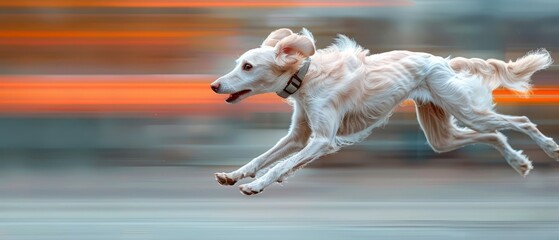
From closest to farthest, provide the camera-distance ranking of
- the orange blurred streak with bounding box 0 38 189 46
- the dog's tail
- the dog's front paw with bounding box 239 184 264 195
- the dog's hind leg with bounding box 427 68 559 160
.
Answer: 1. the dog's front paw with bounding box 239 184 264 195
2. the dog's hind leg with bounding box 427 68 559 160
3. the dog's tail
4. the orange blurred streak with bounding box 0 38 189 46

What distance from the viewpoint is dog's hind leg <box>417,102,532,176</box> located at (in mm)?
6645

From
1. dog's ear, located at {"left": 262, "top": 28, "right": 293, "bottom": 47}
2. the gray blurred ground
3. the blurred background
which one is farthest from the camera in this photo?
the blurred background

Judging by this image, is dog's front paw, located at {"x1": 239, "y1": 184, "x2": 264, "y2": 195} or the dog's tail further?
the dog's tail

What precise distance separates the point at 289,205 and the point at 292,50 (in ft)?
12.0

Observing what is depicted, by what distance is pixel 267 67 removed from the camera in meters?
5.88

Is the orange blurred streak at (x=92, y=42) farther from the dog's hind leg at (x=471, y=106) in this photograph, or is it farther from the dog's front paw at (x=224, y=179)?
the dog's front paw at (x=224, y=179)

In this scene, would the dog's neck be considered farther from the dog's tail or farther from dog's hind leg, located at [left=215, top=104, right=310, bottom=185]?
the dog's tail

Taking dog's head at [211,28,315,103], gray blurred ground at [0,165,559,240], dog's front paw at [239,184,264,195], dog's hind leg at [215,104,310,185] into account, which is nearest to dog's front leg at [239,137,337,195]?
dog's front paw at [239,184,264,195]

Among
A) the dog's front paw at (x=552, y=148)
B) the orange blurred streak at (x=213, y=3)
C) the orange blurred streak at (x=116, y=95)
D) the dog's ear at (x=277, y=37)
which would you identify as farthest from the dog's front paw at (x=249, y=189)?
the orange blurred streak at (x=116, y=95)

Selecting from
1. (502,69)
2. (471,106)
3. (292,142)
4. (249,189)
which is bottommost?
(249,189)

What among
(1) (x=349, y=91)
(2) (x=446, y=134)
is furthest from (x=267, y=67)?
(2) (x=446, y=134)

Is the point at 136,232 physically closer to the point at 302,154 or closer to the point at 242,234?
the point at 242,234

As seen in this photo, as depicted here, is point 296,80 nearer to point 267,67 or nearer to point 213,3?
point 267,67

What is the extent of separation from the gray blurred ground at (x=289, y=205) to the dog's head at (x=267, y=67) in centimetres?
211
